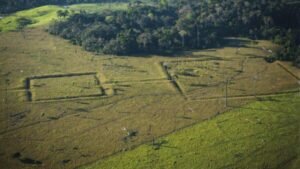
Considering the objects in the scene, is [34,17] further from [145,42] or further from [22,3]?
[145,42]

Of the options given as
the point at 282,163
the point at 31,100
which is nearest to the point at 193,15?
the point at 31,100

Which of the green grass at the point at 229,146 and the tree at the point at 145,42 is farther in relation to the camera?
the tree at the point at 145,42

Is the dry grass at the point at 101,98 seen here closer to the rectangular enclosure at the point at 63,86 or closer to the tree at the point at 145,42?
the rectangular enclosure at the point at 63,86

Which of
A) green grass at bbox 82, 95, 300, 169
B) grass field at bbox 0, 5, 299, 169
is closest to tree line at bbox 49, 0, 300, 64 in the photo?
grass field at bbox 0, 5, 299, 169

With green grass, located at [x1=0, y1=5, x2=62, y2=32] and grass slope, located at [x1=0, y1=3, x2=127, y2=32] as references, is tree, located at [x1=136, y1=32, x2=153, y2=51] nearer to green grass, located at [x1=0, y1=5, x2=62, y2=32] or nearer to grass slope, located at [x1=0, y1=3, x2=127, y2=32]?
grass slope, located at [x1=0, y1=3, x2=127, y2=32]

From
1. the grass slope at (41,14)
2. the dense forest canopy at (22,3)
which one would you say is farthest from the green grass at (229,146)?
the dense forest canopy at (22,3)

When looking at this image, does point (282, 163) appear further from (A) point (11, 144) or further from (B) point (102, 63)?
(B) point (102, 63)

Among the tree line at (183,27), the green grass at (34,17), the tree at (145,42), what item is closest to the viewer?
the tree at (145,42)
